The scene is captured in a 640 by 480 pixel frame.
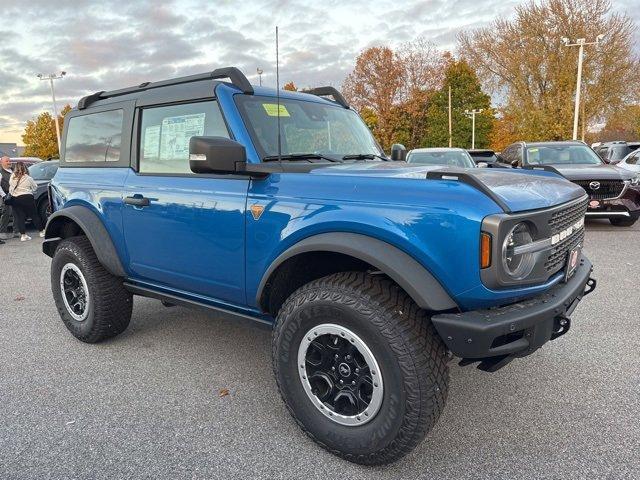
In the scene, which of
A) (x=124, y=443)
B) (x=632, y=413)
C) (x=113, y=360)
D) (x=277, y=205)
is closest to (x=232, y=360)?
(x=113, y=360)

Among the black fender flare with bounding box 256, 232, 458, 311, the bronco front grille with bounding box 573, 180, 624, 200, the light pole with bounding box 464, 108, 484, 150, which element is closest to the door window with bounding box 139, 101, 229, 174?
the black fender flare with bounding box 256, 232, 458, 311

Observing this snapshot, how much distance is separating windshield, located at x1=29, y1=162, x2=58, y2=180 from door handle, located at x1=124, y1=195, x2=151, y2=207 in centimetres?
951

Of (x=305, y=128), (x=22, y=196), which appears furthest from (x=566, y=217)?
(x=22, y=196)

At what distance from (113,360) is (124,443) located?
1243 mm

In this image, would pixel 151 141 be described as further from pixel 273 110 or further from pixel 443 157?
pixel 443 157

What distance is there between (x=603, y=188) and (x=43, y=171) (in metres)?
12.2

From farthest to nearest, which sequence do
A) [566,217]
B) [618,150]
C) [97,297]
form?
[618,150], [97,297], [566,217]

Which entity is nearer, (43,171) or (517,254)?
(517,254)

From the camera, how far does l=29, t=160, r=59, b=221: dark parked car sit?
11.0m

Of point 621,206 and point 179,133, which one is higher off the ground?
Result: point 179,133

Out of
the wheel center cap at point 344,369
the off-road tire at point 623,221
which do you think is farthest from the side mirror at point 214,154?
the off-road tire at point 623,221

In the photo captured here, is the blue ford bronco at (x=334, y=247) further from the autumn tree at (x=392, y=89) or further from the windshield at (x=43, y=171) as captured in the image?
the autumn tree at (x=392, y=89)

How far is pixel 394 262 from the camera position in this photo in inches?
88.0

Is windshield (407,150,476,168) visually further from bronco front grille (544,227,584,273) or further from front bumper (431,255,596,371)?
front bumper (431,255,596,371)
